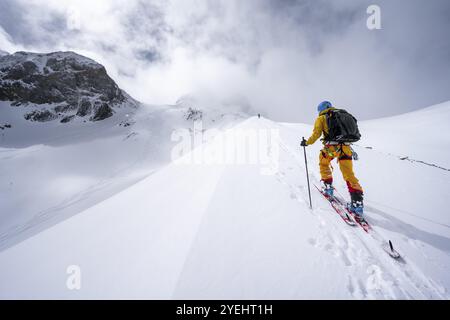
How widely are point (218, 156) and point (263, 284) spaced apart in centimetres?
553

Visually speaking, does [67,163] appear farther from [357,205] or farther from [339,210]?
[357,205]

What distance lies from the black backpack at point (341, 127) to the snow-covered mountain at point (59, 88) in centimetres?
8717

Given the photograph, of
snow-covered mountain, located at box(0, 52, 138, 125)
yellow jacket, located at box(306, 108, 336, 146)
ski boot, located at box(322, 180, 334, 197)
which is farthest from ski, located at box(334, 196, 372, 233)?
snow-covered mountain, located at box(0, 52, 138, 125)

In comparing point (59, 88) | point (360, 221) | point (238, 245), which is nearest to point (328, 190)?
point (360, 221)

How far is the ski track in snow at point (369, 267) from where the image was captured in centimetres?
205

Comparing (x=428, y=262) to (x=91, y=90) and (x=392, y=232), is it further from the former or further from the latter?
(x=91, y=90)

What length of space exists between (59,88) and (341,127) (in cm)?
11539

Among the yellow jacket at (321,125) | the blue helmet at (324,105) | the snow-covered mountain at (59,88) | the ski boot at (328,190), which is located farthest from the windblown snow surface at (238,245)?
the snow-covered mountain at (59,88)

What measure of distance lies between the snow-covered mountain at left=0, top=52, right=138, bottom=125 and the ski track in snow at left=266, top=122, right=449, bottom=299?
88113 mm

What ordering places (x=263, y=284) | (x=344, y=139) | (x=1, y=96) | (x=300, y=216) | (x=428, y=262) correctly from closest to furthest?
(x=263, y=284) < (x=428, y=262) < (x=300, y=216) < (x=344, y=139) < (x=1, y=96)

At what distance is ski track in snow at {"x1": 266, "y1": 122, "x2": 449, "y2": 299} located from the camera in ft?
6.74

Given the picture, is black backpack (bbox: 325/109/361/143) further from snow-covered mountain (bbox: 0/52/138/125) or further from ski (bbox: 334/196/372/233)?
snow-covered mountain (bbox: 0/52/138/125)

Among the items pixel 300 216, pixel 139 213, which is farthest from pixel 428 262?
pixel 139 213

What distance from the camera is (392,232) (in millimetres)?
3143
